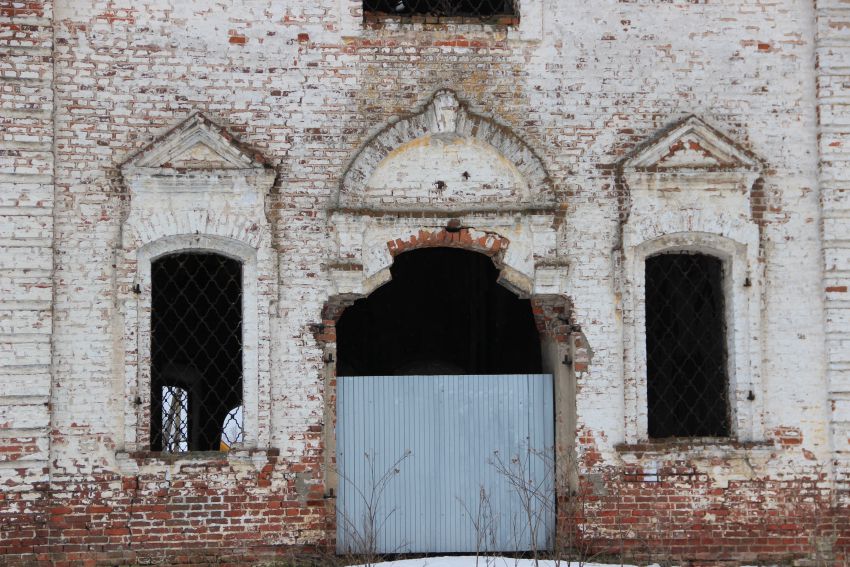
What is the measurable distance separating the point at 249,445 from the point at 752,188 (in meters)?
4.39

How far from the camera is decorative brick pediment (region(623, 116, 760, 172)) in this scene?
8.27 meters

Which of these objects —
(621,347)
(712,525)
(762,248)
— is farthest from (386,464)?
(762,248)

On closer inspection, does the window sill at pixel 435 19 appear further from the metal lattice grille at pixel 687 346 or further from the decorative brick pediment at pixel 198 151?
the metal lattice grille at pixel 687 346

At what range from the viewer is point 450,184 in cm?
827

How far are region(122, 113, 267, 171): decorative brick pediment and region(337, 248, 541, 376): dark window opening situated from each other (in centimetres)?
397

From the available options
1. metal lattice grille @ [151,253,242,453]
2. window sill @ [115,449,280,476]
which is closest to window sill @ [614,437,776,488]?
window sill @ [115,449,280,476]

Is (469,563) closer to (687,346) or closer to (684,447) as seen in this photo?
(684,447)

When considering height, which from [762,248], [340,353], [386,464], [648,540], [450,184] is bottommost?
[648,540]

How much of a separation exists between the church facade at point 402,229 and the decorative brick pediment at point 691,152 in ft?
0.06

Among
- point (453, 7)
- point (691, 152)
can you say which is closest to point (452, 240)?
point (691, 152)

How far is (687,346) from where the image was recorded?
9305 millimetres

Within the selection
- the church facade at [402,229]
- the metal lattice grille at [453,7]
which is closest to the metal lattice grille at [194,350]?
the church facade at [402,229]

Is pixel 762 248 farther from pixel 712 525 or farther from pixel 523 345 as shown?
pixel 523 345

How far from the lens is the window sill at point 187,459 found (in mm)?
7785
